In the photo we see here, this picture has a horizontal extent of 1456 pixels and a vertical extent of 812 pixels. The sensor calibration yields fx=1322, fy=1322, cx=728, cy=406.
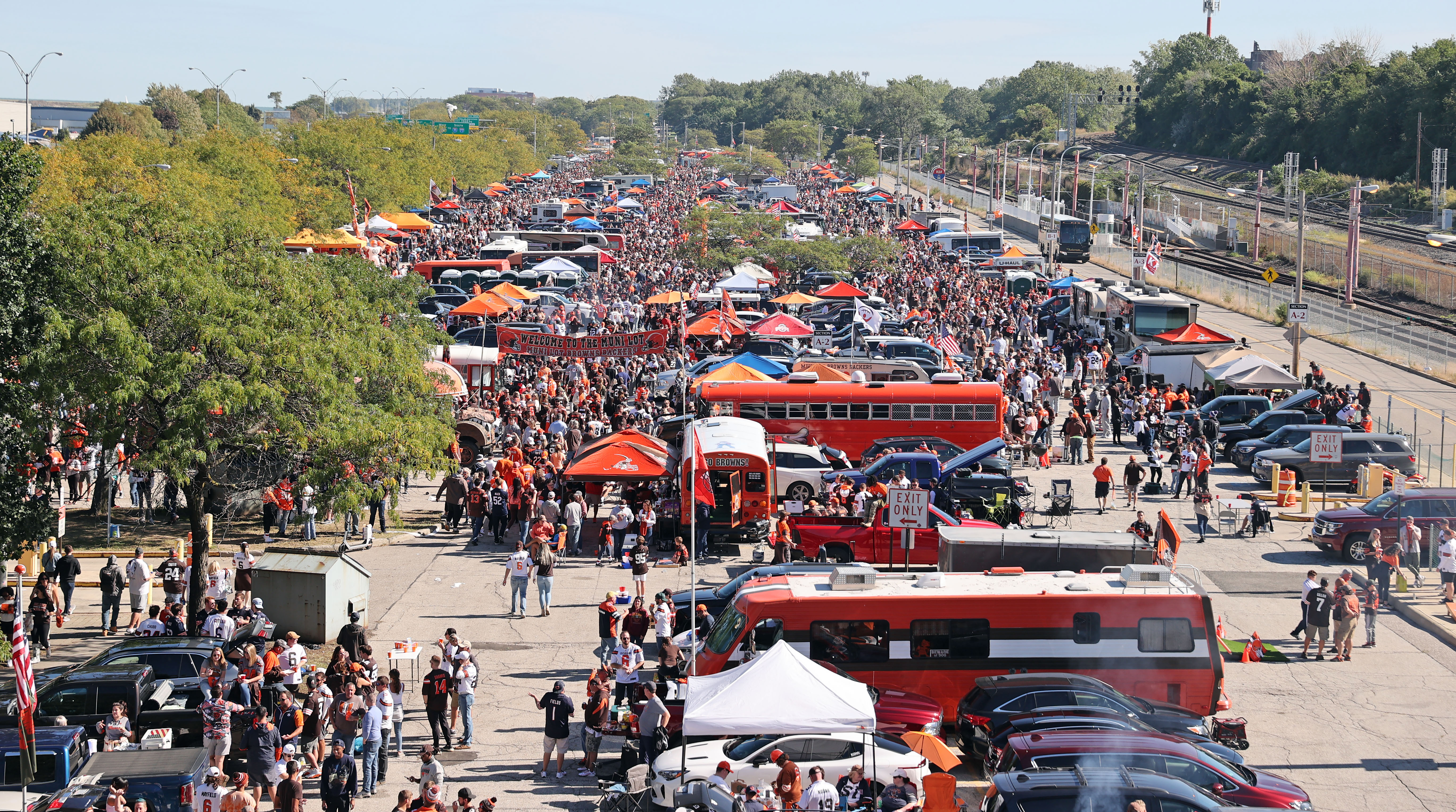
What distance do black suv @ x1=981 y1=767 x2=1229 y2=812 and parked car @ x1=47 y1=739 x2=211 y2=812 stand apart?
821 cm

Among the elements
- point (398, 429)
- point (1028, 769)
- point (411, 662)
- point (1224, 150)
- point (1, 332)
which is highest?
point (1224, 150)

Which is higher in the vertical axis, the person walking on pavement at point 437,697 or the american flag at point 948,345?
the american flag at point 948,345

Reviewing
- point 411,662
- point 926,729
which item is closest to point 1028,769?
point 926,729

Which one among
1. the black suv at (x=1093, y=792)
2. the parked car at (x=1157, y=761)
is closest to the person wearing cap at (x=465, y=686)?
the parked car at (x=1157, y=761)

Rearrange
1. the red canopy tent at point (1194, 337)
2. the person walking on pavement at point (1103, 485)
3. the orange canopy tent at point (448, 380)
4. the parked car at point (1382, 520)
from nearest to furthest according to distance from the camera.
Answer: the parked car at point (1382, 520) < the person walking on pavement at point (1103, 485) < the orange canopy tent at point (448, 380) < the red canopy tent at point (1194, 337)

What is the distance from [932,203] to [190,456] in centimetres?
9899

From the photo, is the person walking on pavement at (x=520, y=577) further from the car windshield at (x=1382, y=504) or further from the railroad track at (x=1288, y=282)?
the railroad track at (x=1288, y=282)

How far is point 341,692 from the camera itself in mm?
15828

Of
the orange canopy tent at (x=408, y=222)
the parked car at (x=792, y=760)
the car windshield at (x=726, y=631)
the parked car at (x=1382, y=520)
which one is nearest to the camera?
the parked car at (x=792, y=760)

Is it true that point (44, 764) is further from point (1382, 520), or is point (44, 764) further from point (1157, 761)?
point (1382, 520)

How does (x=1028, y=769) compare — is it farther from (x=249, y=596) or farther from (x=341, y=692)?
(x=249, y=596)

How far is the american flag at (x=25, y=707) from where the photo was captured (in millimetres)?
13906

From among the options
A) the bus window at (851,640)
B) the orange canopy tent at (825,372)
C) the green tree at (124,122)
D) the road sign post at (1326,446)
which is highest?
the green tree at (124,122)

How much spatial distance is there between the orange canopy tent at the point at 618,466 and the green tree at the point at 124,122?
87459 millimetres
